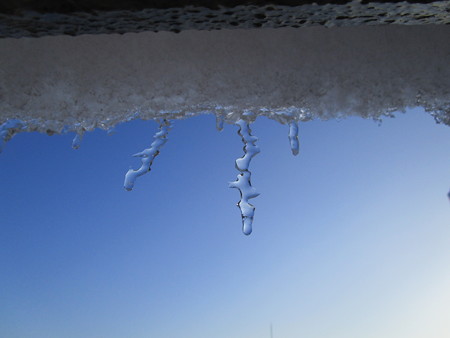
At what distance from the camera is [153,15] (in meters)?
0.88

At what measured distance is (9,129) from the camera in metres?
1.20

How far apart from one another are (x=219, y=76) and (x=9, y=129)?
522 mm

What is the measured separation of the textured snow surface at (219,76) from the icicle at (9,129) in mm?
16

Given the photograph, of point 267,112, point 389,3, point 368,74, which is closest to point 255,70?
point 267,112

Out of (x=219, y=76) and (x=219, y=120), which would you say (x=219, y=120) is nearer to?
(x=219, y=120)

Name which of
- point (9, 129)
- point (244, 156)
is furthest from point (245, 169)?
point (9, 129)

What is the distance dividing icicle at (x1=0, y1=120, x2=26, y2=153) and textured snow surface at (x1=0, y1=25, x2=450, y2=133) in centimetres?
2

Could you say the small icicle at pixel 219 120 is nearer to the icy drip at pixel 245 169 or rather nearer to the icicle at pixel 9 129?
the icy drip at pixel 245 169

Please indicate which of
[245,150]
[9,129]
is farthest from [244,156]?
[9,129]

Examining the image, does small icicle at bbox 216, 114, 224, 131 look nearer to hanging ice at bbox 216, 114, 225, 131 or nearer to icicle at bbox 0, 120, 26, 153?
hanging ice at bbox 216, 114, 225, 131

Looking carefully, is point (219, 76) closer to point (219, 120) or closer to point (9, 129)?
point (219, 120)

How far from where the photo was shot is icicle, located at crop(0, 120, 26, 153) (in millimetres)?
1190

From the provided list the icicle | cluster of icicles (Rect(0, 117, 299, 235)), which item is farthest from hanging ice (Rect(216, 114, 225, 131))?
the icicle

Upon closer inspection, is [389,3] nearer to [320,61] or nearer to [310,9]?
[310,9]
